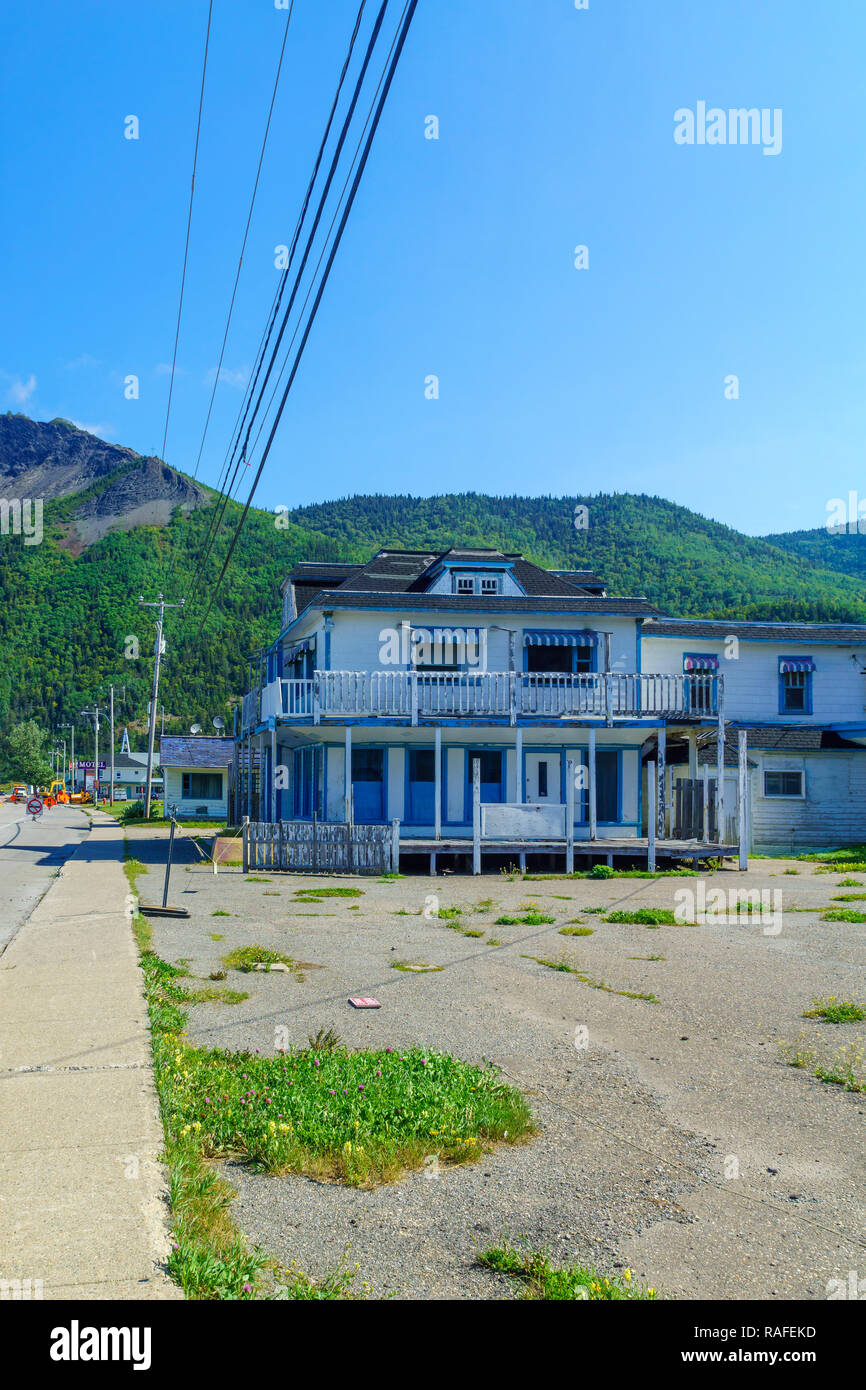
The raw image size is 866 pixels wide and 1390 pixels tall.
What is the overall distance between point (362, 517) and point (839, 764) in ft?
385

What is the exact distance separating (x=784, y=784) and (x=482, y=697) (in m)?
11.3

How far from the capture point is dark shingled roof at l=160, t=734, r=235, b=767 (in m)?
50.4

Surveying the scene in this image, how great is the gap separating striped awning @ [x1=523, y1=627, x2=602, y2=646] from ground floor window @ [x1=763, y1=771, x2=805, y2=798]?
25.4ft

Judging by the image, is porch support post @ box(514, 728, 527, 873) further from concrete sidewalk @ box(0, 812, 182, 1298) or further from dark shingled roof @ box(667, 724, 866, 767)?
concrete sidewalk @ box(0, 812, 182, 1298)

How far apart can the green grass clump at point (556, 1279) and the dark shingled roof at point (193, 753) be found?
47.1 meters

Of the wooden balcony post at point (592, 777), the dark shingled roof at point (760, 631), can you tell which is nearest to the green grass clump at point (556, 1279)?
the wooden balcony post at point (592, 777)

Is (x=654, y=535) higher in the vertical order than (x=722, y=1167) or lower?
higher

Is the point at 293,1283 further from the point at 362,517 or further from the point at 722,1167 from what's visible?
the point at 362,517

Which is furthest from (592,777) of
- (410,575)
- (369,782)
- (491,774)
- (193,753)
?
(193,753)

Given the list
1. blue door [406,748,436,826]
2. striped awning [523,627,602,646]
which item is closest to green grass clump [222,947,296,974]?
blue door [406,748,436,826]

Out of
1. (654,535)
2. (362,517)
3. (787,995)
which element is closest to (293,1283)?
(787,995)

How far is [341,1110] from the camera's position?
224 inches

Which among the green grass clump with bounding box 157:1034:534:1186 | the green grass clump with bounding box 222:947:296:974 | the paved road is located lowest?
the paved road
